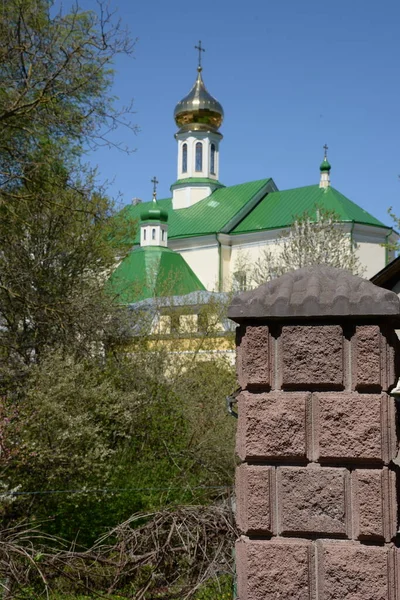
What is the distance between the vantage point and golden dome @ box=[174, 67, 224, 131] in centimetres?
6431

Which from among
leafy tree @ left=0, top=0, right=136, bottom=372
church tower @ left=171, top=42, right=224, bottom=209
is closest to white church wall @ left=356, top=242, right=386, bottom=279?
church tower @ left=171, top=42, right=224, bottom=209

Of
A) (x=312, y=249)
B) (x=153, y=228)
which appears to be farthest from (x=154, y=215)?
(x=312, y=249)

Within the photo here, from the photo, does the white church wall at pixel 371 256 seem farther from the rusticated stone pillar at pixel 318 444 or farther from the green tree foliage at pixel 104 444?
the rusticated stone pillar at pixel 318 444

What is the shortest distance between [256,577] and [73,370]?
1151 cm

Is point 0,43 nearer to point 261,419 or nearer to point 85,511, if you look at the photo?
point 85,511

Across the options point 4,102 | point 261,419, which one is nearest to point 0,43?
point 4,102

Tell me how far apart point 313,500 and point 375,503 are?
295 mm

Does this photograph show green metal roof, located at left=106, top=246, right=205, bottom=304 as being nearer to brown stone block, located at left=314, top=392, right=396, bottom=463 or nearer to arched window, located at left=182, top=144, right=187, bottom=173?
arched window, located at left=182, top=144, right=187, bottom=173

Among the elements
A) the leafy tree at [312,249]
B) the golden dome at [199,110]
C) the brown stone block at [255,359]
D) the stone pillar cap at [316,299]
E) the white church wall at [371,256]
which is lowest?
the brown stone block at [255,359]

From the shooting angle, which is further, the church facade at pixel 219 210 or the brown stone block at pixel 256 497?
the church facade at pixel 219 210

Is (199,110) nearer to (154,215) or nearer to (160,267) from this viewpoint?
(154,215)

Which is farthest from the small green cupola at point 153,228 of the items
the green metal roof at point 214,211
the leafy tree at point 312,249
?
the leafy tree at point 312,249

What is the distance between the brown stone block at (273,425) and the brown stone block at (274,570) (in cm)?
44

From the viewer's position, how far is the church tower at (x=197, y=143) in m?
64.4
